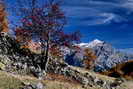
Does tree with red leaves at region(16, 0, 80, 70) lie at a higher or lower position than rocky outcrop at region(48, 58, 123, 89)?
higher

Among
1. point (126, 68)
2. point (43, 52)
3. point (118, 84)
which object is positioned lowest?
point (126, 68)

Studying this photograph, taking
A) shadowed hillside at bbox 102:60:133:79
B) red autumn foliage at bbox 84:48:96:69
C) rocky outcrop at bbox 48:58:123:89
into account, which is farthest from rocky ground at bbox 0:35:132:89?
red autumn foliage at bbox 84:48:96:69

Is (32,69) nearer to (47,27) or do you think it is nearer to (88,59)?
(47,27)

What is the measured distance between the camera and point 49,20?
118ft

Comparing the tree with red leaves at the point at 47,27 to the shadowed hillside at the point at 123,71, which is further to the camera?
the shadowed hillside at the point at 123,71

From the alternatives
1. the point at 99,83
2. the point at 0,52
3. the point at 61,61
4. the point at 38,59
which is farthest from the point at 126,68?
the point at 0,52

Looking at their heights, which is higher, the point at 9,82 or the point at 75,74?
the point at 9,82

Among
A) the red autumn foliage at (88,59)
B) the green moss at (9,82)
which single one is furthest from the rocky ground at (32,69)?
the red autumn foliage at (88,59)

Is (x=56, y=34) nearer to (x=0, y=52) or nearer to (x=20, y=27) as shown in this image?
(x=20, y=27)

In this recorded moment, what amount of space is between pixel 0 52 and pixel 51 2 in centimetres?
1024

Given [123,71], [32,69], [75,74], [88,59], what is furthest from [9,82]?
[88,59]

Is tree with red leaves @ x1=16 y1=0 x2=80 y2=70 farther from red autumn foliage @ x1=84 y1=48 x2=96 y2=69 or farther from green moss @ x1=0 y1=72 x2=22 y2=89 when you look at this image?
red autumn foliage @ x1=84 y1=48 x2=96 y2=69

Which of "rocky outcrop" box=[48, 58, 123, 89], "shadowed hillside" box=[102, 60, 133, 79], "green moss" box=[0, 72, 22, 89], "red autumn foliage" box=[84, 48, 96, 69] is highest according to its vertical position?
"green moss" box=[0, 72, 22, 89]

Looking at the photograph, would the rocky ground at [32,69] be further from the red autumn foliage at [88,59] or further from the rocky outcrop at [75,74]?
the red autumn foliage at [88,59]
